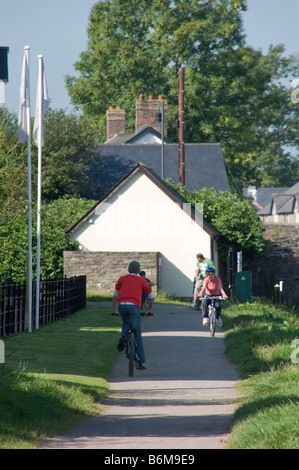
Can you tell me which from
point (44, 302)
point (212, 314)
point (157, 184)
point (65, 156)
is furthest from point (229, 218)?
point (212, 314)

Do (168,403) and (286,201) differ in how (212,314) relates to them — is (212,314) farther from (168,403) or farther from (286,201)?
(286,201)

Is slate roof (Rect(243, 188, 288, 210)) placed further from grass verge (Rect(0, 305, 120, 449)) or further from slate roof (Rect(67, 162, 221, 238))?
grass verge (Rect(0, 305, 120, 449))

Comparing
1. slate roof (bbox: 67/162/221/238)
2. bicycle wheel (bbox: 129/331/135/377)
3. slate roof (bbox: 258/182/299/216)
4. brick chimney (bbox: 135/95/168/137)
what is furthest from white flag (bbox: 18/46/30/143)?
slate roof (bbox: 258/182/299/216)

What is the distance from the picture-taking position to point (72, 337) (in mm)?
19188

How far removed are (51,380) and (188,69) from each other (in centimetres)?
4961

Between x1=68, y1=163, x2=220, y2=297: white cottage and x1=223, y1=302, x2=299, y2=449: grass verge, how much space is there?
14739 mm

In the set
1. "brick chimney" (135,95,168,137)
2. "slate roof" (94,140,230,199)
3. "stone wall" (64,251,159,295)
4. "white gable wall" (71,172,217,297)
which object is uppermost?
"brick chimney" (135,95,168,137)

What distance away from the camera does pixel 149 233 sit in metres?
37.7

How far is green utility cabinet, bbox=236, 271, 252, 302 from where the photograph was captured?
3741 cm

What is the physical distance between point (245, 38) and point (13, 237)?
3269 centimetres

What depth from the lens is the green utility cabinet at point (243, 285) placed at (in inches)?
1473

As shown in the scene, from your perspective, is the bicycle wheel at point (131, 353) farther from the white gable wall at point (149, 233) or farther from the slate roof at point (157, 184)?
the white gable wall at point (149, 233)

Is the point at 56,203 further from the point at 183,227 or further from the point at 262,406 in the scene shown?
the point at 262,406

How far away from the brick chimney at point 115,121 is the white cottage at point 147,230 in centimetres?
2306
